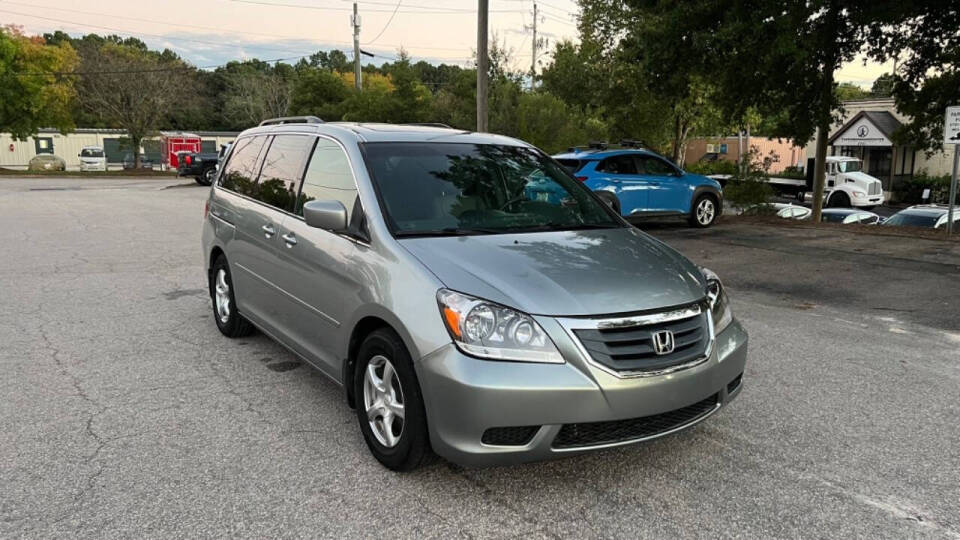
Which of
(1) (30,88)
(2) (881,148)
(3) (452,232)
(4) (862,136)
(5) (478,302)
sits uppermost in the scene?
(1) (30,88)

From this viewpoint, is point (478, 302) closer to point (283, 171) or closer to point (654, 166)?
point (283, 171)

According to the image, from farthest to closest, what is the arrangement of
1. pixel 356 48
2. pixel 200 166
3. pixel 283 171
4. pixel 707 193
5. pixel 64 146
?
pixel 64 146 → pixel 356 48 → pixel 200 166 → pixel 707 193 → pixel 283 171

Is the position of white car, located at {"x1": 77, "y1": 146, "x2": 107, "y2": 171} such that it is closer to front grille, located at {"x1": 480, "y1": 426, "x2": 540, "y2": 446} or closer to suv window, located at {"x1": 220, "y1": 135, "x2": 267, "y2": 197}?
suv window, located at {"x1": 220, "y1": 135, "x2": 267, "y2": 197}

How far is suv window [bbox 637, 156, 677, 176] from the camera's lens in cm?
1373

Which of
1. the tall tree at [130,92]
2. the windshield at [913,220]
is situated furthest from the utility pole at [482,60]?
the tall tree at [130,92]

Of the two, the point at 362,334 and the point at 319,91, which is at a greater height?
the point at 319,91

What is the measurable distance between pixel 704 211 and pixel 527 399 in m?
12.7

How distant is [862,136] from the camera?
3919cm

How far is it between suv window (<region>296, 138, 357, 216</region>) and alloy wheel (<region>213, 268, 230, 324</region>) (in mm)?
1735

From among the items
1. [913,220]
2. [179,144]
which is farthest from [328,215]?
[179,144]

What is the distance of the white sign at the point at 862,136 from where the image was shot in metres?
38.1

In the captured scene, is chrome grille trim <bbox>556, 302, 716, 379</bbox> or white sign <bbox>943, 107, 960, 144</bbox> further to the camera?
white sign <bbox>943, 107, 960, 144</bbox>

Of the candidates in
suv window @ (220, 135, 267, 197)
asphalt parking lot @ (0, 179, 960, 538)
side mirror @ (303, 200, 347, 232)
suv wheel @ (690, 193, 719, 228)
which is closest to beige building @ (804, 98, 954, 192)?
suv wheel @ (690, 193, 719, 228)

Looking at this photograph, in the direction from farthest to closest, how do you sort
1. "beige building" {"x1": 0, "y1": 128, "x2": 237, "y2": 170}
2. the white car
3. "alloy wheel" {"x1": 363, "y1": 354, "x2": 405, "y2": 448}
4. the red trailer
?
"beige building" {"x1": 0, "y1": 128, "x2": 237, "y2": 170} < the red trailer < the white car < "alloy wheel" {"x1": 363, "y1": 354, "x2": 405, "y2": 448}
